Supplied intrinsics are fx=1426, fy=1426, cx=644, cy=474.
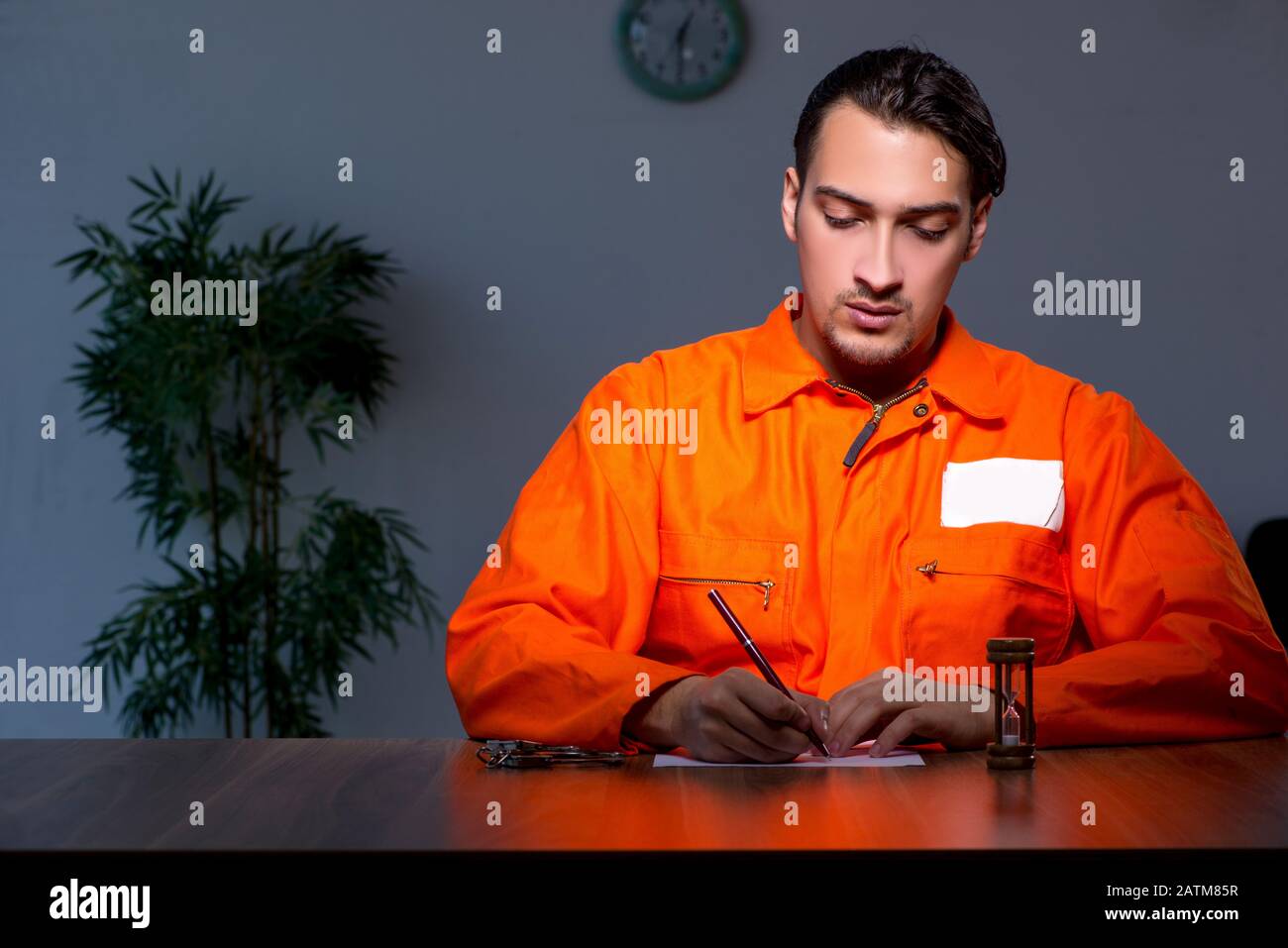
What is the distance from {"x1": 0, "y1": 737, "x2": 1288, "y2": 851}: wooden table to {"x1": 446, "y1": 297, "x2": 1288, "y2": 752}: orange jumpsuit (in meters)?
0.29

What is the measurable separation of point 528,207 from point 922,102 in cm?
209

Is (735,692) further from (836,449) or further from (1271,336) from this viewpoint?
(1271,336)

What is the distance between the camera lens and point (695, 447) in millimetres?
2066

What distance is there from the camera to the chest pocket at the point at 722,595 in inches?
Answer: 77.2

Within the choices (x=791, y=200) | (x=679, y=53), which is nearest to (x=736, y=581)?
(x=791, y=200)

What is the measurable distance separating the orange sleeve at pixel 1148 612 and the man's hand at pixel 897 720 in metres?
0.08

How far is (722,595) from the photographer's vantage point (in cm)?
197

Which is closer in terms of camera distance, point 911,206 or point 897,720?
point 897,720

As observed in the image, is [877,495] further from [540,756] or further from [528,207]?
[528,207]

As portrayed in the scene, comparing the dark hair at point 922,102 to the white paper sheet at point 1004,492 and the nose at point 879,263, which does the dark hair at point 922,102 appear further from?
the white paper sheet at point 1004,492

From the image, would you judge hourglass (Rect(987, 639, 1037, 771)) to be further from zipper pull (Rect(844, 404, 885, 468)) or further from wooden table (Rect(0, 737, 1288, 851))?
zipper pull (Rect(844, 404, 885, 468))

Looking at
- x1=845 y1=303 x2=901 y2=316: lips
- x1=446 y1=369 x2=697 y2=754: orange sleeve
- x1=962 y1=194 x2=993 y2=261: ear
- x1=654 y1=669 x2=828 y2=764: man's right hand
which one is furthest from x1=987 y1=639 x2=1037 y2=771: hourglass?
x1=962 y1=194 x2=993 y2=261: ear
